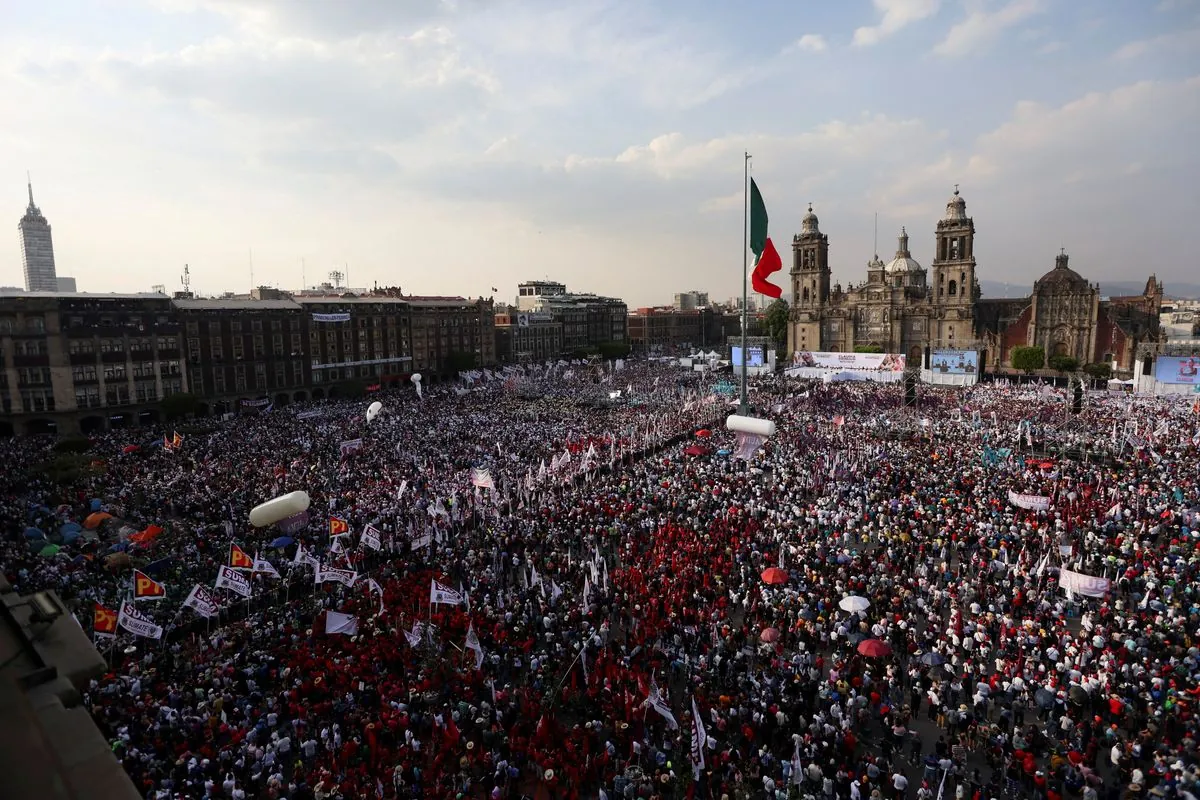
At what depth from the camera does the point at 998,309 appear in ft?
285

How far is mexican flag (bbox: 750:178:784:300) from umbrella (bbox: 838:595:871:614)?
13.7m

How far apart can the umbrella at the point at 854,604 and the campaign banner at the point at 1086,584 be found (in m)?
5.12

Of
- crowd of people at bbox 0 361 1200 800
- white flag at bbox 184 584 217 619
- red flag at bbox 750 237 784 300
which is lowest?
crowd of people at bbox 0 361 1200 800

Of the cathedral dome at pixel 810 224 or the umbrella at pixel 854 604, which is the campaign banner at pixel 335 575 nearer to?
the umbrella at pixel 854 604

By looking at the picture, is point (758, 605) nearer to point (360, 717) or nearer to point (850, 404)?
point (360, 717)

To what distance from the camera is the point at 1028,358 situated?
71.1 meters

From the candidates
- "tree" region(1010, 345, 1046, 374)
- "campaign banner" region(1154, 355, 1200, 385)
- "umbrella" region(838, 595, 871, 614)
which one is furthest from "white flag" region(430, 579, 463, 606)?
"tree" region(1010, 345, 1046, 374)

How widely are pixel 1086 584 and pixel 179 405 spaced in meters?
55.9

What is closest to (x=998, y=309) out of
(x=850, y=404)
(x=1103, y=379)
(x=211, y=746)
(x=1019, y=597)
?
(x=1103, y=379)

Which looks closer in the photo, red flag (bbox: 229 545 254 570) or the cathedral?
red flag (bbox: 229 545 254 570)

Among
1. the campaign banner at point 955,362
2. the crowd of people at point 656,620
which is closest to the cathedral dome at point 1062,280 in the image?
the campaign banner at point 955,362

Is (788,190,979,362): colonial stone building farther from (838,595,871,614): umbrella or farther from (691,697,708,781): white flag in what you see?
(691,697,708,781): white flag

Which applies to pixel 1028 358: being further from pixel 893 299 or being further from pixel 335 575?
pixel 335 575

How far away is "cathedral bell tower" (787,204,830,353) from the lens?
9362 cm
